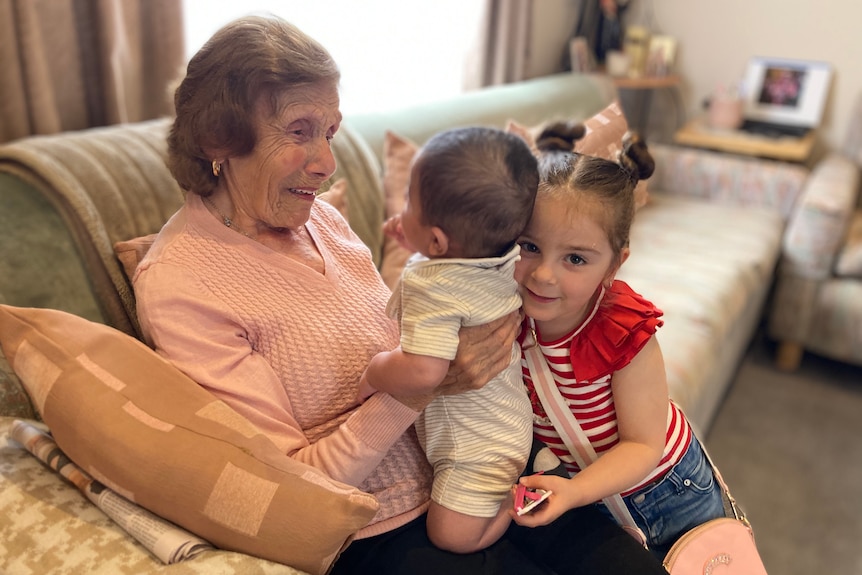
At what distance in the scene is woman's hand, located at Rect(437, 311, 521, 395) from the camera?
86 cm

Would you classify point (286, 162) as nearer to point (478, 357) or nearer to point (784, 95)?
point (478, 357)

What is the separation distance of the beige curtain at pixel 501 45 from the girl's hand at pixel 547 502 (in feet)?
7.99

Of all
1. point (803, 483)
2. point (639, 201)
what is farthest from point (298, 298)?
point (803, 483)

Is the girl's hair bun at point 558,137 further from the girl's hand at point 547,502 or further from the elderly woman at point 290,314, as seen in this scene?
the girl's hand at point 547,502

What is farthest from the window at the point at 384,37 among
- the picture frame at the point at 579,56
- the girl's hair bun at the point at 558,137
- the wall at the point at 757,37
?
the wall at the point at 757,37

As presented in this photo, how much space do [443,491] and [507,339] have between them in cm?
24

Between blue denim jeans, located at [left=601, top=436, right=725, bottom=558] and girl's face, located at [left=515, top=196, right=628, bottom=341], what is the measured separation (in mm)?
353

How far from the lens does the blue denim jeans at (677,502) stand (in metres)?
1.07

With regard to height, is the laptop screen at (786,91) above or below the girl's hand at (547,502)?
above

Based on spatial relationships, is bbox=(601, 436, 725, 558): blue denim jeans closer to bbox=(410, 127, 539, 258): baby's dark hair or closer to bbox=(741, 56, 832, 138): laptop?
bbox=(410, 127, 539, 258): baby's dark hair

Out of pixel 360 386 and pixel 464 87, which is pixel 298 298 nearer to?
pixel 360 386

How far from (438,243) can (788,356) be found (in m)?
2.57

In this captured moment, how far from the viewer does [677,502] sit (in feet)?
3.52

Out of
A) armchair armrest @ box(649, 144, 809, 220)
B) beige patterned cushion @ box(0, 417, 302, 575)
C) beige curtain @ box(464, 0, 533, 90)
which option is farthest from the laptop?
beige patterned cushion @ box(0, 417, 302, 575)
